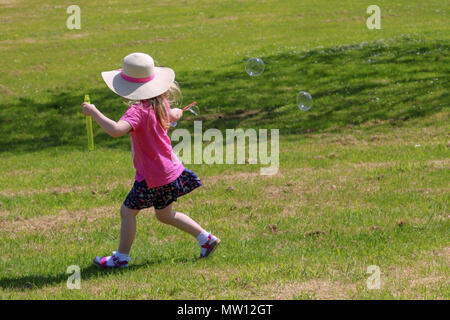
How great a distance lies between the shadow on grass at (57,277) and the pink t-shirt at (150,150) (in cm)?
77

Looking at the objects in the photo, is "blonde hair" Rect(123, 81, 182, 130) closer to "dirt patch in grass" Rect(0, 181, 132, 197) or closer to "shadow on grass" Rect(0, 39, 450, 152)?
"dirt patch in grass" Rect(0, 181, 132, 197)

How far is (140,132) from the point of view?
504 cm

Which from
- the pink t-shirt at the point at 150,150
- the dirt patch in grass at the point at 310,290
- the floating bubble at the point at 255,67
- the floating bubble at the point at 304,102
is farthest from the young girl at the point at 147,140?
the floating bubble at the point at 304,102

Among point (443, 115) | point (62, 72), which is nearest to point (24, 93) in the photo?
point (62, 72)

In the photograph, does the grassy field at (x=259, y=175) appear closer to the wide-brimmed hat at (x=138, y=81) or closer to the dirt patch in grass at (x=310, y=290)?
the dirt patch in grass at (x=310, y=290)

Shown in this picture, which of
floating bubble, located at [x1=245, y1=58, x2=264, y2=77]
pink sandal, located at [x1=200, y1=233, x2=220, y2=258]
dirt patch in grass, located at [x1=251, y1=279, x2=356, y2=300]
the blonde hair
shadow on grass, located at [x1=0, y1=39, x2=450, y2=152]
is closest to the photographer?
dirt patch in grass, located at [x1=251, y1=279, x2=356, y2=300]

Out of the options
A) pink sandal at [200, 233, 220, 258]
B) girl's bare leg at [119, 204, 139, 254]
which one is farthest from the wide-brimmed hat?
pink sandal at [200, 233, 220, 258]

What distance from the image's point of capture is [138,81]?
5090mm

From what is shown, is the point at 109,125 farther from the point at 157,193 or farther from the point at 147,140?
the point at 157,193

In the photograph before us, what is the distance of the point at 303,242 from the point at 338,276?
1.01 metres

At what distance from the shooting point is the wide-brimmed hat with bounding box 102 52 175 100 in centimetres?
501

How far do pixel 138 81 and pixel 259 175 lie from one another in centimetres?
396

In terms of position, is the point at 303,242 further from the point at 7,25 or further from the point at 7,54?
the point at 7,25


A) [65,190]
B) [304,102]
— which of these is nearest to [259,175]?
[304,102]
